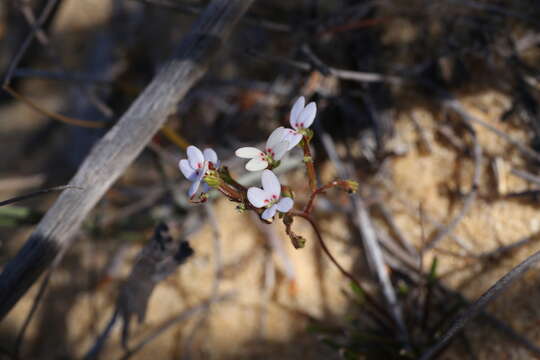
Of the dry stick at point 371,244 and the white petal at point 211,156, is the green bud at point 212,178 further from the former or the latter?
the dry stick at point 371,244

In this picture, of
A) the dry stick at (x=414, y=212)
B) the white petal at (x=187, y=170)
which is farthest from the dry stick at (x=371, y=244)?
the white petal at (x=187, y=170)

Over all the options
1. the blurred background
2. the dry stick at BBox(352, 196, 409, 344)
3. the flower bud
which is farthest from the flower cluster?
the dry stick at BBox(352, 196, 409, 344)

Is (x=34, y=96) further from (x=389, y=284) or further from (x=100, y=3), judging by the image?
(x=389, y=284)

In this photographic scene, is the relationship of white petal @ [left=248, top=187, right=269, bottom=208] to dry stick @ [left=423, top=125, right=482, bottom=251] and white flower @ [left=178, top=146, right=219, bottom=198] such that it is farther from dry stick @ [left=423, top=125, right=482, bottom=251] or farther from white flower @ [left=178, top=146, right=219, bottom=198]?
dry stick @ [left=423, top=125, right=482, bottom=251]

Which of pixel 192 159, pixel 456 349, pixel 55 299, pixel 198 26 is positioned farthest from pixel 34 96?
pixel 456 349

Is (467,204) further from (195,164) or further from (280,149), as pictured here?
(195,164)

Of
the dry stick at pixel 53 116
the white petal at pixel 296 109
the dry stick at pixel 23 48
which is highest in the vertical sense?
the dry stick at pixel 23 48
